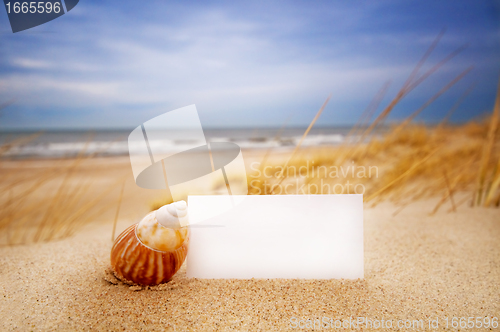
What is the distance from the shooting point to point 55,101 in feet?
7.51

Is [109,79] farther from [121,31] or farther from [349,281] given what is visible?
[349,281]

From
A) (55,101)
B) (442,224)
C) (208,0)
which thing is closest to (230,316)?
(442,224)

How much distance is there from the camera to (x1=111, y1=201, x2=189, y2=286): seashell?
25.6 inches

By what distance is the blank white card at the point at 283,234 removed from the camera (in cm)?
72

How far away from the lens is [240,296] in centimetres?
67

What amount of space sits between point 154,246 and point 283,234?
28 centimetres

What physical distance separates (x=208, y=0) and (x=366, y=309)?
6.76ft
